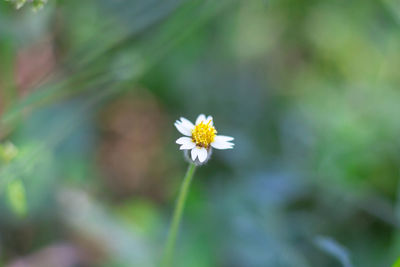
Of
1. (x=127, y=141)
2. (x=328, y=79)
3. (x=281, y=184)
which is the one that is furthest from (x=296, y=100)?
Answer: (x=127, y=141)

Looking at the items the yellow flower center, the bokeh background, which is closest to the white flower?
the yellow flower center

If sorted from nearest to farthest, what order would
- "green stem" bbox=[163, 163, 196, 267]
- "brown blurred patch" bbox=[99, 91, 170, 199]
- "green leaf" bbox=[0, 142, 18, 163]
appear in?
"green stem" bbox=[163, 163, 196, 267] < "green leaf" bbox=[0, 142, 18, 163] < "brown blurred patch" bbox=[99, 91, 170, 199]

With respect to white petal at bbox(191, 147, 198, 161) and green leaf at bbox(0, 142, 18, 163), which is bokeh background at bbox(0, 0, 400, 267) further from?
white petal at bbox(191, 147, 198, 161)

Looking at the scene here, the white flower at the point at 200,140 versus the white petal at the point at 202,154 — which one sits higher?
the white flower at the point at 200,140

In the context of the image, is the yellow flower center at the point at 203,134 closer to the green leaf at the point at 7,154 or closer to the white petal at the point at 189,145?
the white petal at the point at 189,145

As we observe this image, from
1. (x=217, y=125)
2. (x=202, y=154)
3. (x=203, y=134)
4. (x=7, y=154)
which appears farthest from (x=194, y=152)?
(x=217, y=125)

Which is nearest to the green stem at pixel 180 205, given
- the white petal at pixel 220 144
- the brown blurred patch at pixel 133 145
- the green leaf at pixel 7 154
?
the white petal at pixel 220 144

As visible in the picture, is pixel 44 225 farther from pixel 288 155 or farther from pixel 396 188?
pixel 396 188
